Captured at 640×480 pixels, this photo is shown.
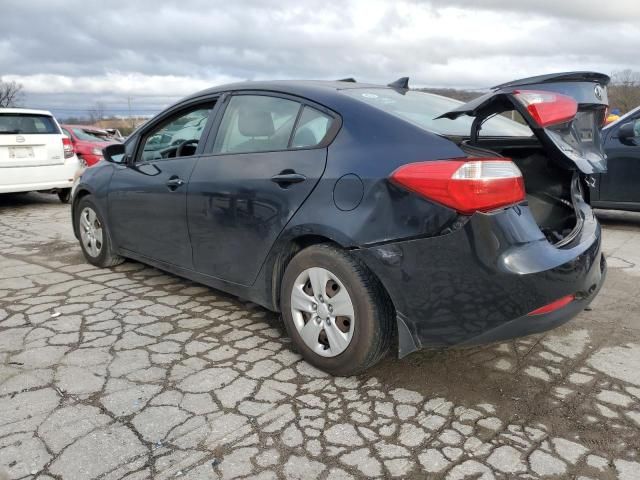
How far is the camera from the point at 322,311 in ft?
9.39

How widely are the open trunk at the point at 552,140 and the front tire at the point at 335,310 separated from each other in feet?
2.63

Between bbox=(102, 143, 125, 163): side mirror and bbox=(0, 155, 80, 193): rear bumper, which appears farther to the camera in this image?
bbox=(0, 155, 80, 193): rear bumper

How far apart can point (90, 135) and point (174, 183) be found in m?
10.4

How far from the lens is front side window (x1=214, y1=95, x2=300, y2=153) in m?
3.18

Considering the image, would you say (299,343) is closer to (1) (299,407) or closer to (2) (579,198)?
(1) (299,407)

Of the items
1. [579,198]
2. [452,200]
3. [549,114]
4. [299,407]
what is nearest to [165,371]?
[299,407]

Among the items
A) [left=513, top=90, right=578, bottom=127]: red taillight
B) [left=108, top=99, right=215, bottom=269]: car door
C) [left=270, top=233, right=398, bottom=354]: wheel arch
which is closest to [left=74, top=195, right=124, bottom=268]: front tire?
[left=108, top=99, right=215, bottom=269]: car door

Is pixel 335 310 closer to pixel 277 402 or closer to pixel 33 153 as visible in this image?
pixel 277 402

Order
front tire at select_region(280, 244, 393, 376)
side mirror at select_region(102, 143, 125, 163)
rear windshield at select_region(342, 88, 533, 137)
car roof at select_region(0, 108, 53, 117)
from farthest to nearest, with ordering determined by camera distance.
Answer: car roof at select_region(0, 108, 53, 117)
side mirror at select_region(102, 143, 125, 163)
rear windshield at select_region(342, 88, 533, 137)
front tire at select_region(280, 244, 393, 376)

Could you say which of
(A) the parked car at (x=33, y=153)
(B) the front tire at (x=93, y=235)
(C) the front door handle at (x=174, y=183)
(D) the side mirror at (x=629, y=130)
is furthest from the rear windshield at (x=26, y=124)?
(D) the side mirror at (x=629, y=130)

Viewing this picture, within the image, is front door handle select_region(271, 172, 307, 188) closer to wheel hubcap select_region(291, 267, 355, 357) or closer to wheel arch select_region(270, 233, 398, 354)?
wheel arch select_region(270, 233, 398, 354)

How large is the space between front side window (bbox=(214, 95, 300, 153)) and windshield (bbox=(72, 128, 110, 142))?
10073 millimetres

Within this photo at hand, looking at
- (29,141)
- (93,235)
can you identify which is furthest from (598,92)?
(29,141)

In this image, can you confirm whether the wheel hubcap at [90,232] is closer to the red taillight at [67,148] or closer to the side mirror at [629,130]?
the red taillight at [67,148]
